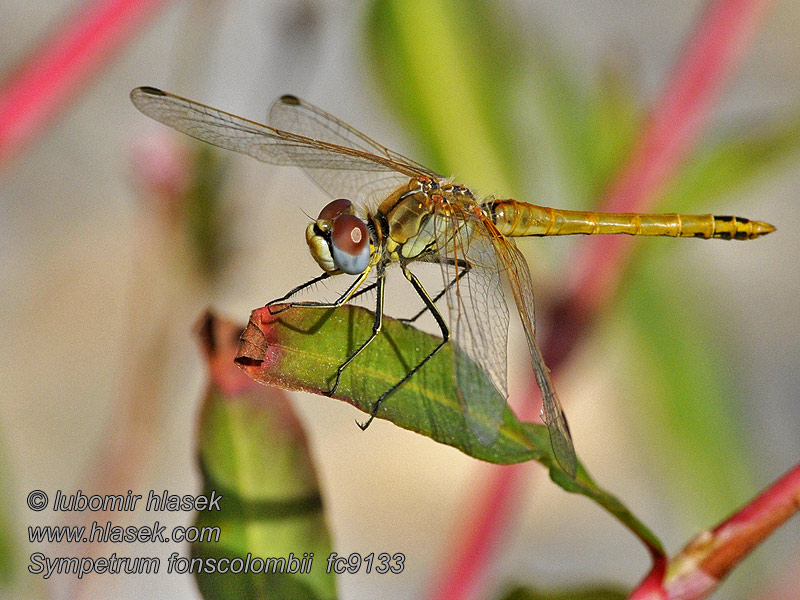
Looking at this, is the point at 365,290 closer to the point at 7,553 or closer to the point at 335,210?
the point at 335,210

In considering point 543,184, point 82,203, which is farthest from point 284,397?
point 82,203

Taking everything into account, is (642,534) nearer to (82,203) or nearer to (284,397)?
(284,397)

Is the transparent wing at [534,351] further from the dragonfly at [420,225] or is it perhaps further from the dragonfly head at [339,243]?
the dragonfly head at [339,243]

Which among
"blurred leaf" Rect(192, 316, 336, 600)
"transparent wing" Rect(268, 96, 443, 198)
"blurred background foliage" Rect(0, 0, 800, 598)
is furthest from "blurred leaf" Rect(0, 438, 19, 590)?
"transparent wing" Rect(268, 96, 443, 198)

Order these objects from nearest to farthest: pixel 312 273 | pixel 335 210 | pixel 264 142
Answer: pixel 335 210
pixel 264 142
pixel 312 273

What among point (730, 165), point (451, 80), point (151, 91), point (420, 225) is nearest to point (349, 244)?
point (420, 225)

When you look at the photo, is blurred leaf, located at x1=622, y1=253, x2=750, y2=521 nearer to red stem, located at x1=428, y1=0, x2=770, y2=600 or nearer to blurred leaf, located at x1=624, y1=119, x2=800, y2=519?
blurred leaf, located at x1=624, y1=119, x2=800, y2=519
